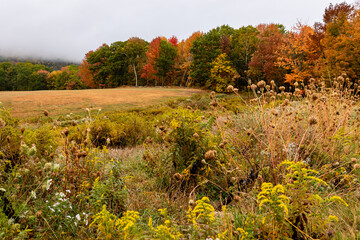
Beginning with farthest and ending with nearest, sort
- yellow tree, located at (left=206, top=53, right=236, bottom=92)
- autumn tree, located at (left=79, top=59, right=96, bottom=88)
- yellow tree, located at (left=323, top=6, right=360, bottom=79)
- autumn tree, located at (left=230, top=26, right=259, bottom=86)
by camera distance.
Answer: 1. autumn tree, located at (left=79, top=59, right=96, bottom=88)
2. autumn tree, located at (left=230, top=26, right=259, bottom=86)
3. yellow tree, located at (left=206, top=53, right=236, bottom=92)
4. yellow tree, located at (left=323, top=6, right=360, bottom=79)

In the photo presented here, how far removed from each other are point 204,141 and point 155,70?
4024 centimetres

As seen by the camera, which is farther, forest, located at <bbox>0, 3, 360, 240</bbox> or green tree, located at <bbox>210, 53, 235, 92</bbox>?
green tree, located at <bbox>210, 53, 235, 92</bbox>

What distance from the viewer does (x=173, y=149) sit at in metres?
3.00

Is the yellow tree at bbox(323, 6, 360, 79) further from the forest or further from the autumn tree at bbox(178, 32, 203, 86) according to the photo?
the autumn tree at bbox(178, 32, 203, 86)

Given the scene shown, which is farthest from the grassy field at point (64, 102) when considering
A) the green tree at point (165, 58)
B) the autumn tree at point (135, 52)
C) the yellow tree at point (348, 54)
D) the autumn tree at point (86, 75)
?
the autumn tree at point (86, 75)

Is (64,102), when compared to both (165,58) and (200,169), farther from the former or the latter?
(165,58)

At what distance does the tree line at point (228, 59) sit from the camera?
16.9 meters

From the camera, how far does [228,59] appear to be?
31734mm

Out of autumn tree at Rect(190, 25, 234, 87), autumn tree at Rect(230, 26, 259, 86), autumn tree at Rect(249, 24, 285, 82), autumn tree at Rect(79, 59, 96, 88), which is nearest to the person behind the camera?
autumn tree at Rect(249, 24, 285, 82)

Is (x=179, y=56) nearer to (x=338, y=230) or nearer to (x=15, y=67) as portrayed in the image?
(x=338, y=230)

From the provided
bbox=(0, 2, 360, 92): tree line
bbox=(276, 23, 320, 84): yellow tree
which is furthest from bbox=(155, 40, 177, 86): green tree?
bbox=(276, 23, 320, 84): yellow tree

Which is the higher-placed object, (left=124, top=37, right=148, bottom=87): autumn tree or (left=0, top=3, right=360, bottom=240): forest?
(left=124, top=37, right=148, bottom=87): autumn tree

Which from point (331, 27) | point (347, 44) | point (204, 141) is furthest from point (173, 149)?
point (331, 27)

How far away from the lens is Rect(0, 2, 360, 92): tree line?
1692 centimetres
